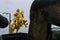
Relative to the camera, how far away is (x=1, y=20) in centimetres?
Answer: 162

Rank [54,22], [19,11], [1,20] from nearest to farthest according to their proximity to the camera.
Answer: [54,22] < [1,20] < [19,11]

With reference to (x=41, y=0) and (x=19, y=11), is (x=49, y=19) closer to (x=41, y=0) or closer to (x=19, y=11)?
(x=41, y=0)

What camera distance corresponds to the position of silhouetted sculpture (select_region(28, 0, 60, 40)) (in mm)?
890

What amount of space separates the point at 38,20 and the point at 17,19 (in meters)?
4.93

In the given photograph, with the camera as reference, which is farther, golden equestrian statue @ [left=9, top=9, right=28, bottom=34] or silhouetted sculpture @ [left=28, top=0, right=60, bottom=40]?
golden equestrian statue @ [left=9, top=9, right=28, bottom=34]

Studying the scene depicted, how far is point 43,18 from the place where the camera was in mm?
936

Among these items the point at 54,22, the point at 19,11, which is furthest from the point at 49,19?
the point at 19,11

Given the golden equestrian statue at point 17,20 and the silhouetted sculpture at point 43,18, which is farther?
the golden equestrian statue at point 17,20

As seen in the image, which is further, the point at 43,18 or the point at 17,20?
the point at 17,20

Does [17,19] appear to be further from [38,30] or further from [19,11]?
[38,30]

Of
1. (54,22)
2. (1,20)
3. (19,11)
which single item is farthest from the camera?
(19,11)

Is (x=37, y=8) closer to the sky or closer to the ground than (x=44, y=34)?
closer to the sky

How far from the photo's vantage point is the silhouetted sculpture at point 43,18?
89 centimetres

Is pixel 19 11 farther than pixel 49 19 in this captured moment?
Yes
